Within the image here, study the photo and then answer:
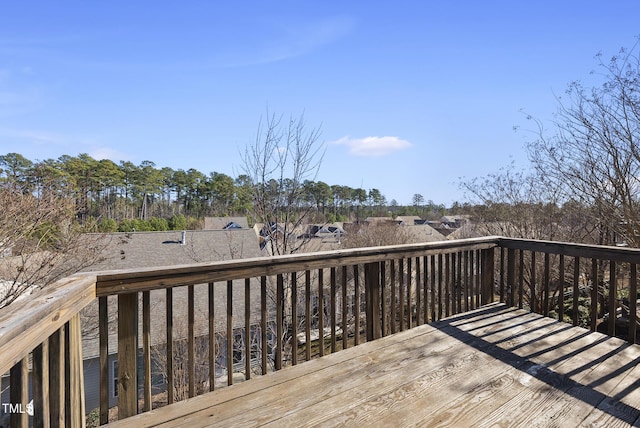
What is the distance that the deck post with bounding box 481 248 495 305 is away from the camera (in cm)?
Answer: 367

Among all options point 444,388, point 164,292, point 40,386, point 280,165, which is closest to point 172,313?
point 40,386

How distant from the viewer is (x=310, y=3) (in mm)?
5805

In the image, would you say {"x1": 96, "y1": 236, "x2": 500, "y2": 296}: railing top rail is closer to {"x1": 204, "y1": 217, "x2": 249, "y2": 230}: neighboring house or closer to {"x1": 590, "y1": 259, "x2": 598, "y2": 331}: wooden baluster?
{"x1": 590, "y1": 259, "x2": 598, "y2": 331}: wooden baluster

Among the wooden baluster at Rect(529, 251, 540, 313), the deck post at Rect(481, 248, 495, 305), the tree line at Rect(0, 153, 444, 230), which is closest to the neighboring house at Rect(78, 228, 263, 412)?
the deck post at Rect(481, 248, 495, 305)

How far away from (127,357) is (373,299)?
1804 millimetres

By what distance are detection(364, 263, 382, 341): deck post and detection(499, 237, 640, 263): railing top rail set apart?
1.78 m

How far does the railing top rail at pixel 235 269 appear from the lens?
176cm

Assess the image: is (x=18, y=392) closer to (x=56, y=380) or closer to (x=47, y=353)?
(x=47, y=353)

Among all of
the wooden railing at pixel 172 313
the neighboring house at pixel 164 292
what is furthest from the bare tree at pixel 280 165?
the wooden railing at pixel 172 313

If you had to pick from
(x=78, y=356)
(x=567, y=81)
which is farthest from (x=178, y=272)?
(x=567, y=81)

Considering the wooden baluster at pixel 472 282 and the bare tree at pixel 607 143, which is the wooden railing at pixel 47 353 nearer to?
the wooden baluster at pixel 472 282

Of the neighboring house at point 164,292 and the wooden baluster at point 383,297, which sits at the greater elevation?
the wooden baluster at point 383,297

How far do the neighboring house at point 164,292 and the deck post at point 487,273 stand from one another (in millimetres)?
5208

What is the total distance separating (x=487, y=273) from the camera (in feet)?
12.2
